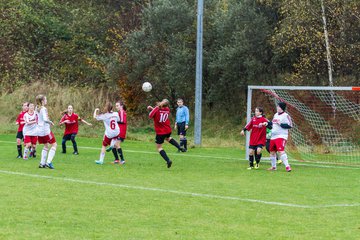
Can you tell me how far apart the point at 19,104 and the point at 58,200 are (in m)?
31.7

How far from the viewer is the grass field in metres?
10.0

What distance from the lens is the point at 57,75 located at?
50.0m

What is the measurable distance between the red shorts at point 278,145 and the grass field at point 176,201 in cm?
56

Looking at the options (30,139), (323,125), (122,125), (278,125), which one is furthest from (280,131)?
(323,125)

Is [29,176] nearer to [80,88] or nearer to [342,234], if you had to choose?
[342,234]

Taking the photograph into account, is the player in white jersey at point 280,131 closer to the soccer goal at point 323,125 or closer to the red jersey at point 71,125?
the soccer goal at point 323,125

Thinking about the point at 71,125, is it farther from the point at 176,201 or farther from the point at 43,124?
the point at 176,201

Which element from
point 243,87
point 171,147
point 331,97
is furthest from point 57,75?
point 331,97

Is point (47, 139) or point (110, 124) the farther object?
point (110, 124)

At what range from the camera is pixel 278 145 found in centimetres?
1944

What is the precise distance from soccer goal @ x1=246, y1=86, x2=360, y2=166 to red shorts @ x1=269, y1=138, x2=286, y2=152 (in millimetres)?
4115

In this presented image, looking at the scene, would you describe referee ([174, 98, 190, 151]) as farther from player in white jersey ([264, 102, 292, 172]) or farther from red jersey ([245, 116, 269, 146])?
player in white jersey ([264, 102, 292, 172])

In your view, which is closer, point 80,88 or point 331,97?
point 331,97

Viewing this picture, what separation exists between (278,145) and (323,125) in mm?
7795
